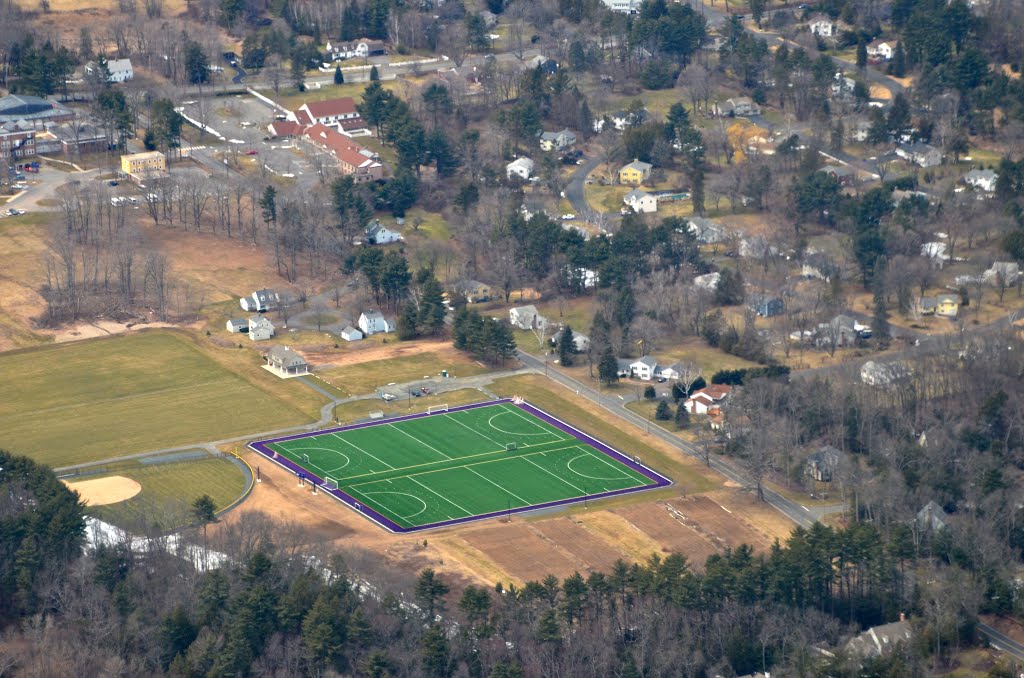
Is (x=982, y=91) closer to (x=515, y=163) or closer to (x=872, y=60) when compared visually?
(x=872, y=60)

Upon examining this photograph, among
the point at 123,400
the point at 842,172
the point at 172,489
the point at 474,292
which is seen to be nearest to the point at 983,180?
the point at 842,172

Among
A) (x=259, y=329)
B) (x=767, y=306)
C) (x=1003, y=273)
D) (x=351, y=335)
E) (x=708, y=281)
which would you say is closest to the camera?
(x=259, y=329)

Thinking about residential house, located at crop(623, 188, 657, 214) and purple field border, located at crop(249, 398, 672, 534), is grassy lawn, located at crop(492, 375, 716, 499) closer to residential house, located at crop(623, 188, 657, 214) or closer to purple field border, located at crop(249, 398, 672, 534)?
purple field border, located at crop(249, 398, 672, 534)

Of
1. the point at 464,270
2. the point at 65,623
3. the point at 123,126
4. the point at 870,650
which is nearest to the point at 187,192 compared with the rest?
the point at 123,126

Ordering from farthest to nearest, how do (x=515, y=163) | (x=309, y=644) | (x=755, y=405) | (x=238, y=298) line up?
(x=515, y=163) < (x=238, y=298) < (x=755, y=405) < (x=309, y=644)

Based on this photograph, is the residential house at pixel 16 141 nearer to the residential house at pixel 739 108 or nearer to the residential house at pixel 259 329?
the residential house at pixel 259 329

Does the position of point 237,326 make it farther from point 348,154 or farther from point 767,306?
point 767,306
